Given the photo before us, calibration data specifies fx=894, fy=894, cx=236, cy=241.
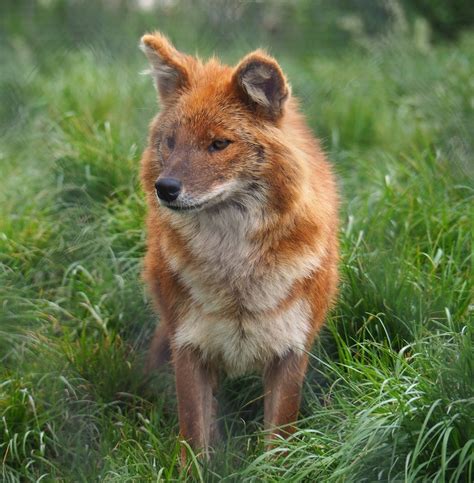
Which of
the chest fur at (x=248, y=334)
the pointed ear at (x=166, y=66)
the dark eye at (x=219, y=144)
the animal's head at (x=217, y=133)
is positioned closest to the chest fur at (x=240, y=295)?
the chest fur at (x=248, y=334)

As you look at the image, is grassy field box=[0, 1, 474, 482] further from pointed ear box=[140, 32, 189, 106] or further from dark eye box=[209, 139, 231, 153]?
dark eye box=[209, 139, 231, 153]

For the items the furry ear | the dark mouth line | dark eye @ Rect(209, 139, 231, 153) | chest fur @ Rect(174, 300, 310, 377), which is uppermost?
the furry ear

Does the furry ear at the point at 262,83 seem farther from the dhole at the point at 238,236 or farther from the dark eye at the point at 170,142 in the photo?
the dark eye at the point at 170,142

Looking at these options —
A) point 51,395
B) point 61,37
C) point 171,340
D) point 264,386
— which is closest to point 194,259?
point 171,340

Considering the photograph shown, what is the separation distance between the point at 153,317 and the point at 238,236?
1.03 metres

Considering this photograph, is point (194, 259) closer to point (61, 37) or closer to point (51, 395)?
point (51, 395)

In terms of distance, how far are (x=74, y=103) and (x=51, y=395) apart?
9.39ft

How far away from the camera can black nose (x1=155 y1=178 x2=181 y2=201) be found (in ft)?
12.2

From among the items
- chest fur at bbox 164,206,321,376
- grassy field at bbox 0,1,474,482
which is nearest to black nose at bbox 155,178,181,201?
chest fur at bbox 164,206,321,376

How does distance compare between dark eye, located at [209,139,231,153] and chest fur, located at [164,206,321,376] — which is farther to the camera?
chest fur, located at [164,206,321,376]

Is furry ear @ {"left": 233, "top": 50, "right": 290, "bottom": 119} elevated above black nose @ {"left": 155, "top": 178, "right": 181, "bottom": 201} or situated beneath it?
elevated above

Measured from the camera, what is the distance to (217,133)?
3.87 m

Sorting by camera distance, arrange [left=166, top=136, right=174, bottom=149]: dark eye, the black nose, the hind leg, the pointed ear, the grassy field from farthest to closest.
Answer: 1. the hind leg
2. the pointed ear
3. [left=166, top=136, right=174, bottom=149]: dark eye
4. the black nose
5. the grassy field

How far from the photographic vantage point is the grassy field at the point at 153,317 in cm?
341
